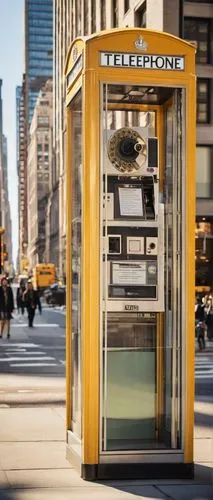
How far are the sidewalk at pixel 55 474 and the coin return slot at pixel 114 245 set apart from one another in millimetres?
1926

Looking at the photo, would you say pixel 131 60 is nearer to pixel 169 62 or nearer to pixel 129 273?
pixel 169 62

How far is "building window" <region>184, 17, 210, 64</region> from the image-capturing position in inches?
1815

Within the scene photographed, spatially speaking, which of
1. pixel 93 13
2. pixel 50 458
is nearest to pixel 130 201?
pixel 50 458

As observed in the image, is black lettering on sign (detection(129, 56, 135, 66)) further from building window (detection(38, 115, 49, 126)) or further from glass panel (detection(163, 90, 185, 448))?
building window (detection(38, 115, 49, 126))

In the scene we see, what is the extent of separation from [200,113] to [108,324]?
4006 centimetres

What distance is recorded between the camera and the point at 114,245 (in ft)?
24.4

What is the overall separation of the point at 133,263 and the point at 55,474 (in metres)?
1.95

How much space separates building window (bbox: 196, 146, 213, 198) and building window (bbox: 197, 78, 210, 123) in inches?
62.8

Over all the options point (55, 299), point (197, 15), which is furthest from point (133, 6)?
point (55, 299)

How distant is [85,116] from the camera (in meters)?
7.25

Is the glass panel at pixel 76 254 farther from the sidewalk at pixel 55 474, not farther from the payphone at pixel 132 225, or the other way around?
the sidewalk at pixel 55 474

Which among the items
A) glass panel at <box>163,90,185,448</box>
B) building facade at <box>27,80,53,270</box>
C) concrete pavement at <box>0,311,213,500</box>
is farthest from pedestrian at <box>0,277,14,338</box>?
building facade at <box>27,80,53,270</box>

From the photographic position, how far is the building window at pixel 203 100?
152 ft

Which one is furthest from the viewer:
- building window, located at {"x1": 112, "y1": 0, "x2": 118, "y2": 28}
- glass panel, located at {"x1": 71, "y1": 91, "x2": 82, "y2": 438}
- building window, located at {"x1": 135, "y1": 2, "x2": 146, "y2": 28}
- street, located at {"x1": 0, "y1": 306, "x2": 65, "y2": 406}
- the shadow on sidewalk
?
building window, located at {"x1": 112, "y1": 0, "x2": 118, "y2": 28}
